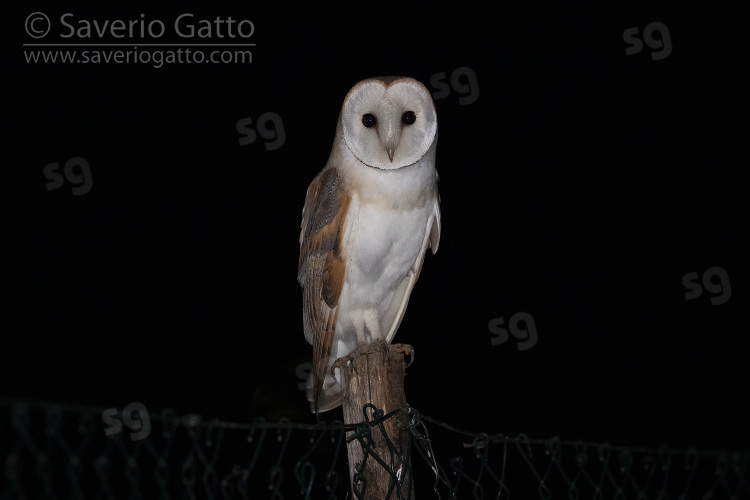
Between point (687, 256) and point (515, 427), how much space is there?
1795mm

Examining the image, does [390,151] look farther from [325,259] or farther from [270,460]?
[270,460]

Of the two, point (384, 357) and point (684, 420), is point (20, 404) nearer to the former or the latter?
point (384, 357)

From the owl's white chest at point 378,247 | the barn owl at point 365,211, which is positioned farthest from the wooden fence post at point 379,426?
the owl's white chest at point 378,247

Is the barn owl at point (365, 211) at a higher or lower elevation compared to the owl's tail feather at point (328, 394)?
higher

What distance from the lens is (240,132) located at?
3.97 metres

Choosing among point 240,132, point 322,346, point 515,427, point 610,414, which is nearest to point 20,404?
point 322,346

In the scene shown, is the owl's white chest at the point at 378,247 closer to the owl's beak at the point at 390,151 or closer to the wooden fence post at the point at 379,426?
the owl's beak at the point at 390,151

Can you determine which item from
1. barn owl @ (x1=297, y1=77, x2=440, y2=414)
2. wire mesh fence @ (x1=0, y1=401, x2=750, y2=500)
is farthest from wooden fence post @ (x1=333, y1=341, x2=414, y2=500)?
barn owl @ (x1=297, y1=77, x2=440, y2=414)

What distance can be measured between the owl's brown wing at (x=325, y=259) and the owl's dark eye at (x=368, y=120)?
0.74 ft

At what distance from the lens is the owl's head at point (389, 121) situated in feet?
7.52

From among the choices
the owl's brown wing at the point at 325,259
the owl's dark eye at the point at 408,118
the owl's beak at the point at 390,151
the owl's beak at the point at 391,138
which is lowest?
the owl's brown wing at the point at 325,259

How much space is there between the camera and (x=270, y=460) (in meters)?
3.75

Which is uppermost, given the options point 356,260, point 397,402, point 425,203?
point 425,203

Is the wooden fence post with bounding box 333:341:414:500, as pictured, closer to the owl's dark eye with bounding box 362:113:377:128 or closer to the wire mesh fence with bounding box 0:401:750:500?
the wire mesh fence with bounding box 0:401:750:500
